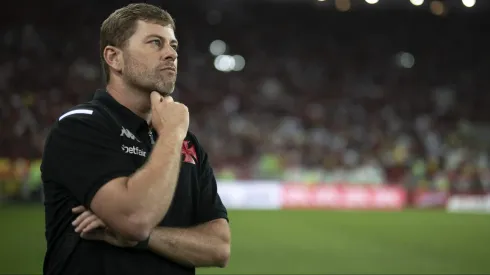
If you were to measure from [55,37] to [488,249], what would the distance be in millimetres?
25667

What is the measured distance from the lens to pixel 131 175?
2.85 meters

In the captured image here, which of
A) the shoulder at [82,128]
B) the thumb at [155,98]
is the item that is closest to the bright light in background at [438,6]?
the thumb at [155,98]

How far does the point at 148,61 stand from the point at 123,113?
28 centimetres

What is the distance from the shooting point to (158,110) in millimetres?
3059

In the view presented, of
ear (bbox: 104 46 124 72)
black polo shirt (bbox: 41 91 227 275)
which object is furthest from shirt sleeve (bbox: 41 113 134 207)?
ear (bbox: 104 46 124 72)

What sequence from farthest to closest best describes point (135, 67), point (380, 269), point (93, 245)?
point (380, 269) < point (135, 67) < point (93, 245)

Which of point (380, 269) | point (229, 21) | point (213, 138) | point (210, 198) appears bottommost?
point (380, 269)

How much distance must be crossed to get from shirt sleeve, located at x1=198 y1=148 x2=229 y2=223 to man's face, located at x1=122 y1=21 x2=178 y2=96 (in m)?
0.51

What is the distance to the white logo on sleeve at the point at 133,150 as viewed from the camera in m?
3.01

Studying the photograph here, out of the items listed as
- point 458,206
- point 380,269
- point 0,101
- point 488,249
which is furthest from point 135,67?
point 0,101

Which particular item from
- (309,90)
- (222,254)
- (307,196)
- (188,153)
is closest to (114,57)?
(188,153)

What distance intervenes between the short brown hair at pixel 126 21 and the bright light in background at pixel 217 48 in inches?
1289

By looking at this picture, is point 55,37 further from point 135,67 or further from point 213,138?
point 135,67

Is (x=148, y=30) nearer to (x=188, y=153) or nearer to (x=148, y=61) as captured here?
(x=148, y=61)
